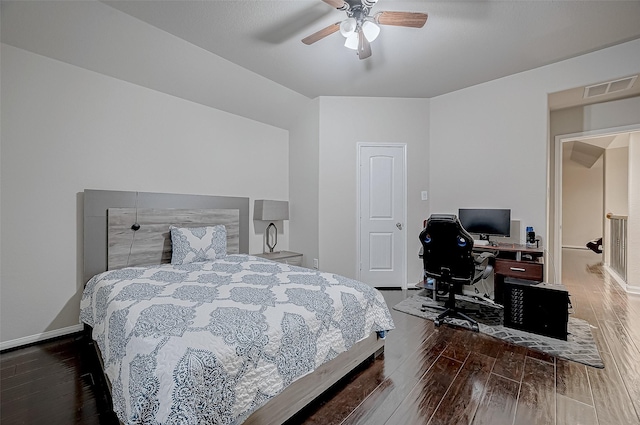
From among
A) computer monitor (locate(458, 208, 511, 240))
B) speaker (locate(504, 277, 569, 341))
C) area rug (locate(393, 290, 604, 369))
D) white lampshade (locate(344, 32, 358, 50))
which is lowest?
area rug (locate(393, 290, 604, 369))

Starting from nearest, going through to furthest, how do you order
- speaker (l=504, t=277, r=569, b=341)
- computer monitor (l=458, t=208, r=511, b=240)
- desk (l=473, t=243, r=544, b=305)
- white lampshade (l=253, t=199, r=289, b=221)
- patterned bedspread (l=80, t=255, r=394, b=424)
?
patterned bedspread (l=80, t=255, r=394, b=424)
speaker (l=504, t=277, r=569, b=341)
desk (l=473, t=243, r=544, b=305)
computer monitor (l=458, t=208, r=511, b=240)
white lampshade (l=253, t=199, r=289, b=221)

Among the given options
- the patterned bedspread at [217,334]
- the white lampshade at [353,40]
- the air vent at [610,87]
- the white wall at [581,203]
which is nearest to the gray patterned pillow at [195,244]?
the patterned bedspread at [217,334]

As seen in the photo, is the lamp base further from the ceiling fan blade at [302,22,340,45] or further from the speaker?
the speaker

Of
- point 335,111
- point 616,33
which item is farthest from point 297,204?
point 616,33

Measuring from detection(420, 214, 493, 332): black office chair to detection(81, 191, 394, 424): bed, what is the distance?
3.16ft

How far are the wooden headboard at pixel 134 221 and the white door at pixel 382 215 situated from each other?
1.98 m

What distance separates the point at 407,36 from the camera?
9.08 ft

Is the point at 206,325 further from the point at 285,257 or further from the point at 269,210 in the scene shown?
the point at 269,210

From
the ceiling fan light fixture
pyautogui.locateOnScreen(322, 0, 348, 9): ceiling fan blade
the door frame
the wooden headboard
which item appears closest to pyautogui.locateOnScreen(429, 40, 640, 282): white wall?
the door frame

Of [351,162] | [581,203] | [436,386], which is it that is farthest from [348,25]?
[581,203]

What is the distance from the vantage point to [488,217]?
3643 mm

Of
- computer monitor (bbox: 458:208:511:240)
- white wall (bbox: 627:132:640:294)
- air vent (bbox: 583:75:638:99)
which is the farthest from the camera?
white wall (bbox: 627:132:640:294)

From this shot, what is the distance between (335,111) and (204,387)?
382cm

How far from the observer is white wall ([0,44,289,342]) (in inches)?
96.9
